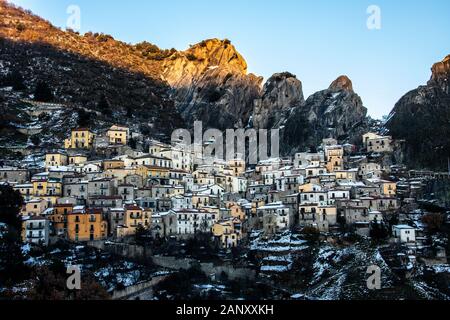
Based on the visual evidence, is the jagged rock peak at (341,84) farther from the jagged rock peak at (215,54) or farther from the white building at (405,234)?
the white building at (405,234)

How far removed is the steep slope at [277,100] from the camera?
127875mm

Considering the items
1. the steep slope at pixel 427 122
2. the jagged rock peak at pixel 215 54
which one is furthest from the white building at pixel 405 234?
the jagged rock peak at pixel 215 54

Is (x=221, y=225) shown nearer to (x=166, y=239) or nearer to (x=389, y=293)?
(x=166, y=239)

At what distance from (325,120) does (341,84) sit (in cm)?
1236

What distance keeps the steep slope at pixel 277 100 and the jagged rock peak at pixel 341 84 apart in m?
7.13

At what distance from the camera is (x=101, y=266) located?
64.6 metres

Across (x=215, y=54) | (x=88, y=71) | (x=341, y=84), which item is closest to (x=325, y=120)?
(x=341, y=84)

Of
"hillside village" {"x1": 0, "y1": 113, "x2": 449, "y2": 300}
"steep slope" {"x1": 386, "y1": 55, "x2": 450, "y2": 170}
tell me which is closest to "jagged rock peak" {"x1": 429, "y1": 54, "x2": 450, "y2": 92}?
"steep slope" {"x1": 386, "y1": 55, "x2": 450, "y2": 170}

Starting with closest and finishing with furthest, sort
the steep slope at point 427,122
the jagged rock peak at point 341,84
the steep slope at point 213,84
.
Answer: the steep slope at point 427,122, the jagged rock peak at point 341,84, the steep slope at point 213,84

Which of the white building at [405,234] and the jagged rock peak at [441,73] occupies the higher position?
the jagged rock peak at [441,73]

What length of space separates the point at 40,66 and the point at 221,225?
8107 centimetres

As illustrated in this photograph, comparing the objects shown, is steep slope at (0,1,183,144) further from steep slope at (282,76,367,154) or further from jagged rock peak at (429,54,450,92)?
jagged rock peak at (429,54,450,92)
